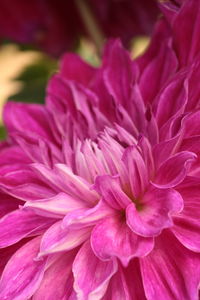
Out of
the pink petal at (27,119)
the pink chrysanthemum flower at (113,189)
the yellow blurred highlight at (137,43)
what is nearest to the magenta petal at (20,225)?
the pink chrysanthemum flower at (113,189)

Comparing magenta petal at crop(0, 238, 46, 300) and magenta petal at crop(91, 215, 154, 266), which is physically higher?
magenta petal at crop(0, 238, 46, 300)

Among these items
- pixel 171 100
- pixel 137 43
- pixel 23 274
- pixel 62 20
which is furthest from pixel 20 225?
pixel 137 43

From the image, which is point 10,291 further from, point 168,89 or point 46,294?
point 168,89

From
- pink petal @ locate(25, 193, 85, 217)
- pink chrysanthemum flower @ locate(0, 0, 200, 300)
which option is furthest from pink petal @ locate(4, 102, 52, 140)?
pink petal @ locate(25, 193, 85, 217)

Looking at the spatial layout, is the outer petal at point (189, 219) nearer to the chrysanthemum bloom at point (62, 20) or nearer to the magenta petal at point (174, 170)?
the magenta petal at point (174, 170)

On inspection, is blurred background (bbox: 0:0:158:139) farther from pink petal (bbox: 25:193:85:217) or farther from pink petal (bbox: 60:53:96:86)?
pink petal (bbox: 25:193:85:217)

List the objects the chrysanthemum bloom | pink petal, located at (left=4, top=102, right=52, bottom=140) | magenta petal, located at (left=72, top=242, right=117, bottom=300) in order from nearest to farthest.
→ magenta petal, located at (left=72, top=242, right=117, bottom=300) < pink petal, located at (left=4, top=102, right=52, bottom=140) < the chrysanthemum bloom

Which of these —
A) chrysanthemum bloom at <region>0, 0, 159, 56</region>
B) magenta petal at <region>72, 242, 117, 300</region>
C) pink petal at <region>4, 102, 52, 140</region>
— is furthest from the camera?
chrysanthemum bloom at <region>0, 0, 159, 56</region>

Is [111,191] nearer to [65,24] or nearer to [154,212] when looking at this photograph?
[154,212]
